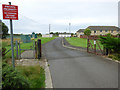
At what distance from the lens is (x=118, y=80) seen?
13.7ft

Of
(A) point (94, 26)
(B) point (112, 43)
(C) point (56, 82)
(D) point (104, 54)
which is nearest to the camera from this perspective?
(C) point (56, 82)

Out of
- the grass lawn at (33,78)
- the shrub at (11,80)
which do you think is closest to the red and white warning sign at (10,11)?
the shrub at (11,80)

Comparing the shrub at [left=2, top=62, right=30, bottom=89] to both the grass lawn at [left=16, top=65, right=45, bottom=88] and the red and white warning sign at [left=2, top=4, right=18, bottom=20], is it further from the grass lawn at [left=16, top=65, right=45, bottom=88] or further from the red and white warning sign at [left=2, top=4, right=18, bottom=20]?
the red and white warning sign at [left=2, top=4, right=18, bottom=20]

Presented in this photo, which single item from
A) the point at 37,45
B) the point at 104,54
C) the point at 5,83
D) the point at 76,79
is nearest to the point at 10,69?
the point at 5,83

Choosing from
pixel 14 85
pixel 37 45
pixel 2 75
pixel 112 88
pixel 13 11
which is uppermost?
pixel 13 11

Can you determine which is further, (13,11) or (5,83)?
(13,11)

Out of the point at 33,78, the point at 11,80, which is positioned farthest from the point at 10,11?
the point at 33,78

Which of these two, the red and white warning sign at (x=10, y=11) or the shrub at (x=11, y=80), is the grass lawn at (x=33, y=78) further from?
the red and white warning sign at (x=10, y=11)

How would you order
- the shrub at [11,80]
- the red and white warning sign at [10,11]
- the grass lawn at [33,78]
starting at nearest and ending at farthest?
the shrub at [11,80] < the red and white warning sign at [10,11] < the grass lawn at [33,78]

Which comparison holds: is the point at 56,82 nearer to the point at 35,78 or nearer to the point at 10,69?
the point at 35,78

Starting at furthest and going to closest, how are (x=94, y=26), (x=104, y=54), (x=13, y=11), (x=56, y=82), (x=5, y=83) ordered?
(x=94, y=26) < (x=104, y=54) < (x=56, y=82) < (x=13, y=11) < (x=5, y=83)

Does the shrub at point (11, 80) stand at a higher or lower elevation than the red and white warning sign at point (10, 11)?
lower

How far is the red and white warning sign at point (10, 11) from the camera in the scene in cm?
340

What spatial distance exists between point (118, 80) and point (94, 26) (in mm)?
58482
